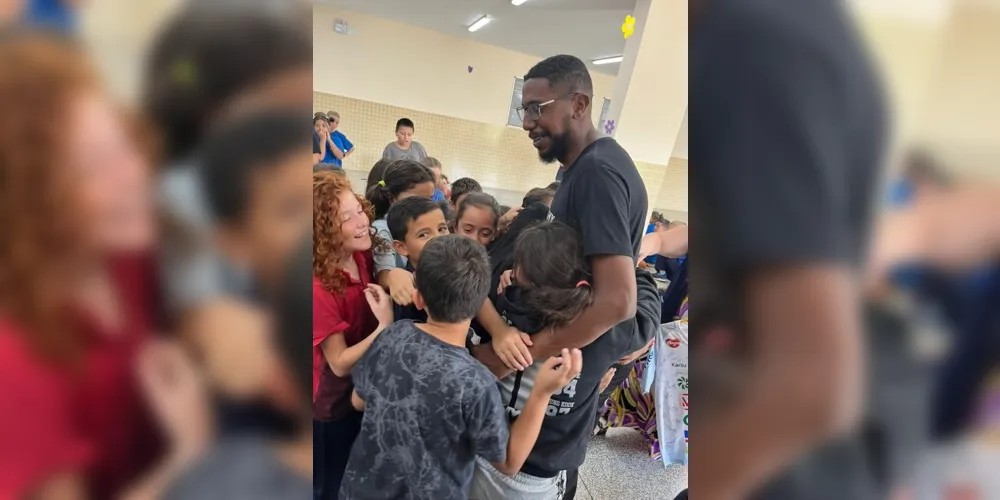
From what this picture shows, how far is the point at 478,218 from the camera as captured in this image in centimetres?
73

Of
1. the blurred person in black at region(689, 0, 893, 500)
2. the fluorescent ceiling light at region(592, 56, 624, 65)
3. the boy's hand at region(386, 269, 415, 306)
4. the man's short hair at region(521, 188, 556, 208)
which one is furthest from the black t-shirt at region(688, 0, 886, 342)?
the boy's hand at region(386, 269, 415, 306)

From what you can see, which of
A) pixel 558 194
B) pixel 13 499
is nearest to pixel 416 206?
pixel 558 194

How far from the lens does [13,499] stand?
19.7 inches

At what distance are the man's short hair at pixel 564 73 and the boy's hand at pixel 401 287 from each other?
0.37 m

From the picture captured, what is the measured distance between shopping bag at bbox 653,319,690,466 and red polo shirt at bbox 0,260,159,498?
0.85 metres

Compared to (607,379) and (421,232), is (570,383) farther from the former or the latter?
(421,232)

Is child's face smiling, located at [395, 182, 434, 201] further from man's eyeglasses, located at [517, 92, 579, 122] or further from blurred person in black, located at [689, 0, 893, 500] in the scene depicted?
blurred person in black, located at [689, 0, 893, 500]

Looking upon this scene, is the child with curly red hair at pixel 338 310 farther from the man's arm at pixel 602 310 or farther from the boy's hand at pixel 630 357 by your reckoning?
the boy's hand at pixel 630 357

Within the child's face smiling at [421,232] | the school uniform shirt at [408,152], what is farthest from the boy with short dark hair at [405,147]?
the child's face smiling at [421,232]

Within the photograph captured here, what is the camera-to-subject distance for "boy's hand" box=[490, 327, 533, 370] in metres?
0.72

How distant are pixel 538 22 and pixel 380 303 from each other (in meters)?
0.50

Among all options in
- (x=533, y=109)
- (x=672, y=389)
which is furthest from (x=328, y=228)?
(x=672, y=389)

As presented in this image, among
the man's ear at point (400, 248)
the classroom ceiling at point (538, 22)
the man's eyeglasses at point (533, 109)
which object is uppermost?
the classroom ceiling at point (538, 22)

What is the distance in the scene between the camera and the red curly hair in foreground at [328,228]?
0.64 meters
